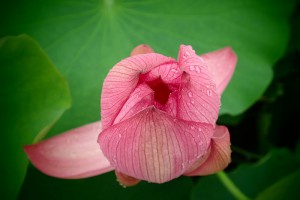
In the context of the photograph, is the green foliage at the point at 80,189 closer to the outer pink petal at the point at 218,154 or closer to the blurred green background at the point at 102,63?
the blurred green background at the point at 102,63

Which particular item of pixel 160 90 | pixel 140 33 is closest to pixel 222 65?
pixel 140 33

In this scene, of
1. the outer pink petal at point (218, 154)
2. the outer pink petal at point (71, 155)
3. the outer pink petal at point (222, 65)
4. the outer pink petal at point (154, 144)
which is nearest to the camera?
the outer pink petal at point (154, 144)

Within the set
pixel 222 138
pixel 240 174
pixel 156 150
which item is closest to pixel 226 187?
pixel 240 174

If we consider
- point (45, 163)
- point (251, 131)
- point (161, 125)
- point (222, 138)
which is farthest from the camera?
point (251, 131)

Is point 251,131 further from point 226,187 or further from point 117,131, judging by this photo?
point 117,131

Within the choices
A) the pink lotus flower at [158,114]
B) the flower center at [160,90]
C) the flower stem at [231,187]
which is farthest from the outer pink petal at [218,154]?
the flower stem at [231,187]
